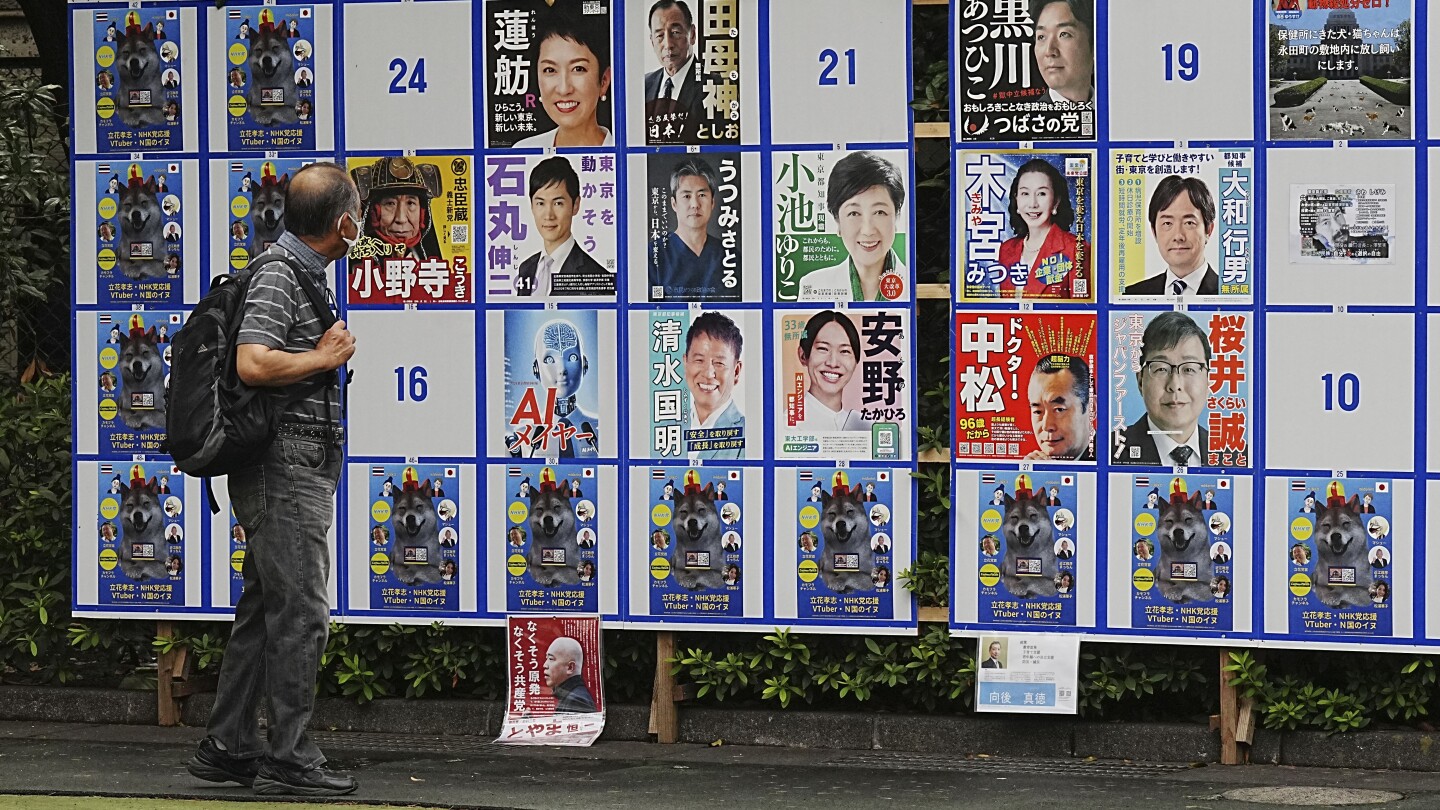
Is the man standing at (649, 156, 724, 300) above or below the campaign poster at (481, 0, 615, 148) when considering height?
below

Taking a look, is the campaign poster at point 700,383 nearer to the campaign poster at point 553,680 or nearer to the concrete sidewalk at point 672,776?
the campaign poster at point 553,680

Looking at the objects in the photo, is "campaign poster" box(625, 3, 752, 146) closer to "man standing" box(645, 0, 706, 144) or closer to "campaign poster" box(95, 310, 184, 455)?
"man standing" box(645, 0, 706, 144)

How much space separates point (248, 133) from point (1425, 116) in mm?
4595

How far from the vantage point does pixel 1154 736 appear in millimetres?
7422

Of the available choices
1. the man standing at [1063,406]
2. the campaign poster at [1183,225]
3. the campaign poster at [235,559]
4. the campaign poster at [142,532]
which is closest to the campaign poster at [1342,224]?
the campaign poster at [1183,225]

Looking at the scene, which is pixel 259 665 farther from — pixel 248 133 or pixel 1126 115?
pixel 1126 115

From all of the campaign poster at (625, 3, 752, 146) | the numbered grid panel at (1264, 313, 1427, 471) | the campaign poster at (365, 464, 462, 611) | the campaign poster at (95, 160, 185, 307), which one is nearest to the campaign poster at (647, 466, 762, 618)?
the campaign poster at (365, 464, 462, 611)

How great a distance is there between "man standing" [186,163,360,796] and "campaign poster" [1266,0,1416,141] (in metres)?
3.39

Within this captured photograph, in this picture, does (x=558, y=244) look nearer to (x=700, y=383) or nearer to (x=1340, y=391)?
(x=700, y=383)

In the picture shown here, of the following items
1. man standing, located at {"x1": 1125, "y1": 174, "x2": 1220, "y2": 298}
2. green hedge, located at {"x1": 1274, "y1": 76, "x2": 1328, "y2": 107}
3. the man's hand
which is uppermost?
green hedge, located at {"x1": 1274, "y1": 76, "x2": 1328, "y2": 107}

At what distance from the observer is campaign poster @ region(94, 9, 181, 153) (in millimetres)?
8016

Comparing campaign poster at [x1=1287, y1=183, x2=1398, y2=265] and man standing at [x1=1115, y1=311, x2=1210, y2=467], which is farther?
man standing at [x1=1115, y1=311, x2=1210, y2=467]

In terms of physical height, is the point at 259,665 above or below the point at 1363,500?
below

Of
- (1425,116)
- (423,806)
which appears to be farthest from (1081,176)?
(423,806)
